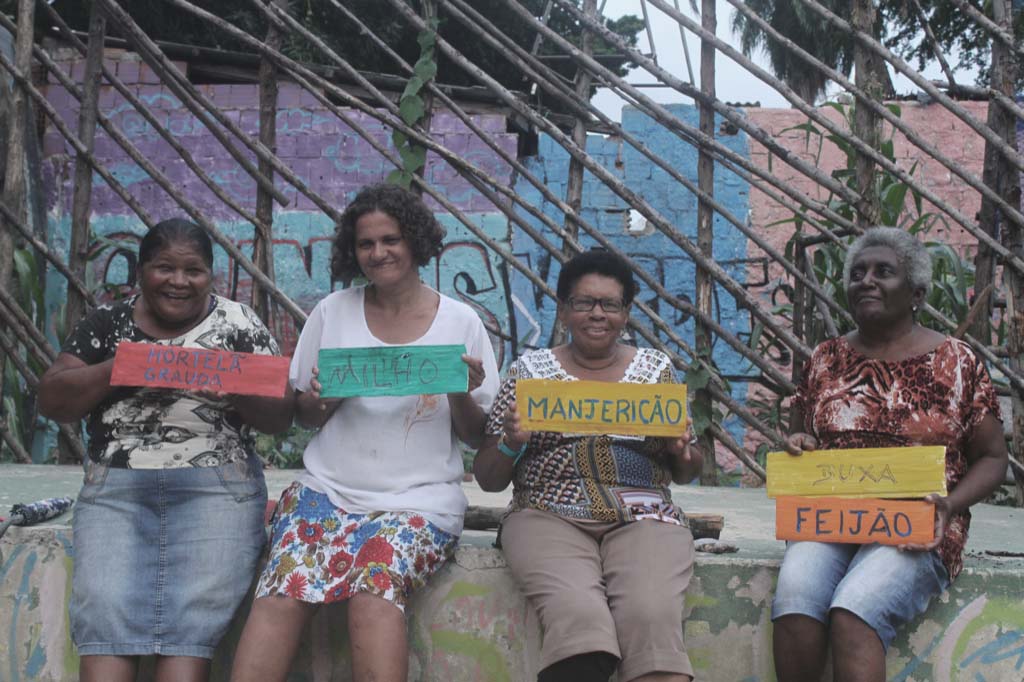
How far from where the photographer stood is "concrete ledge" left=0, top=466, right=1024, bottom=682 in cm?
233

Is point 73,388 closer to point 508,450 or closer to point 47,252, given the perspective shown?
point 508,450

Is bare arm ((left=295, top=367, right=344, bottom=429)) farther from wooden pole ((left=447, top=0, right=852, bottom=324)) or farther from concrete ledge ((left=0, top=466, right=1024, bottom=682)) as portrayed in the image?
wooden pole ((left=447, top=0, right=852, bottom=324))

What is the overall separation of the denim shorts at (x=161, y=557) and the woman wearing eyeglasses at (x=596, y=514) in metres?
0.61

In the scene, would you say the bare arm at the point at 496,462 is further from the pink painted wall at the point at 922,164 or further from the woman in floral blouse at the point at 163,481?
the pink painted wall at the point at 922,164

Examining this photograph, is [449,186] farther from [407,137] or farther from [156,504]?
[156,504]

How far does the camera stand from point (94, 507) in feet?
7.49

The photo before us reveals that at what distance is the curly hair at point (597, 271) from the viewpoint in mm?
2412

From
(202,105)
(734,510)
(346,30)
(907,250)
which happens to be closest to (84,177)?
(202,105)

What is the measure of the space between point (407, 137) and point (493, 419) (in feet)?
7.00

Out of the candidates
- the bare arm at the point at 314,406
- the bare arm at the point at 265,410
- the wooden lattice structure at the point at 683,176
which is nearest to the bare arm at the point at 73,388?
the bare arm at the point at 265,410

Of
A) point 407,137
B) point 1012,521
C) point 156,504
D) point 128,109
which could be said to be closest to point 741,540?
point 1012,521

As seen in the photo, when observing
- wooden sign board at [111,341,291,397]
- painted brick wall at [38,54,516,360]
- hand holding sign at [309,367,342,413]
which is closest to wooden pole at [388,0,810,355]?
hand holding sign at [309,367,342,413]

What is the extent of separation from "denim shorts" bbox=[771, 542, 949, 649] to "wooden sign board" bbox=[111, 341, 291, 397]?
124 centimetres

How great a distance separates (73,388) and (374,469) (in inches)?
28.7
